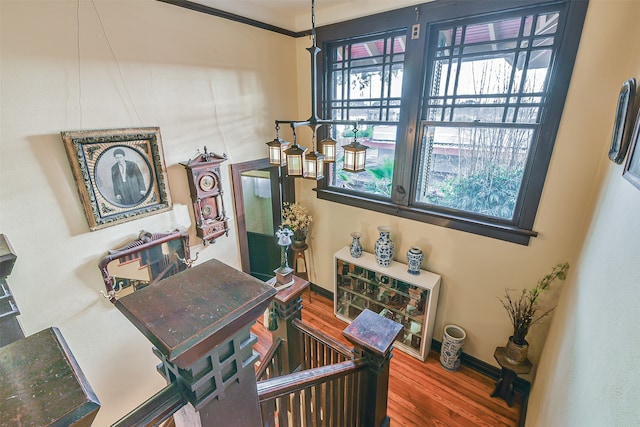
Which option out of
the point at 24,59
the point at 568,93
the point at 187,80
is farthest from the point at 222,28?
the point at 568,93

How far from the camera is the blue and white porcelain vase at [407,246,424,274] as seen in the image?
2598mm

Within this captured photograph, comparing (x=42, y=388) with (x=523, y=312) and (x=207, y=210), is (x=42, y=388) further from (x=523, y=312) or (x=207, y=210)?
(x=523, y=312)

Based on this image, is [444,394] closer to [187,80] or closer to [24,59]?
[187,80]

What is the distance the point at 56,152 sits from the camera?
1.71 metres

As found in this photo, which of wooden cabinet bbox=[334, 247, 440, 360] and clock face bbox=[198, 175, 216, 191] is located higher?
clock face bbox=[198, 175, 216, 191]

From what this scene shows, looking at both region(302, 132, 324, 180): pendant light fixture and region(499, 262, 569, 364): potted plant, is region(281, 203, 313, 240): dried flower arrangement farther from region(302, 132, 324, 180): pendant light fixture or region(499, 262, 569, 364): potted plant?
region(499, 262, 569, 364): potted plant

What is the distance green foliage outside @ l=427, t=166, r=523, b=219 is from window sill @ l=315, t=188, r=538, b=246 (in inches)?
4.5

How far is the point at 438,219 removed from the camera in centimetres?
250

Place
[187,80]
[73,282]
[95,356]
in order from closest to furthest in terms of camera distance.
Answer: [73,282], [95,356], [187,80]


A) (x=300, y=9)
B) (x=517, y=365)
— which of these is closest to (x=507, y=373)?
(x=517, y=365)

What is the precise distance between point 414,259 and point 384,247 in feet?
1.01

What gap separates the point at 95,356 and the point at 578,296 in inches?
124

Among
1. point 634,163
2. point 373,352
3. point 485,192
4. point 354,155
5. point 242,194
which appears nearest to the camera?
point 634,163

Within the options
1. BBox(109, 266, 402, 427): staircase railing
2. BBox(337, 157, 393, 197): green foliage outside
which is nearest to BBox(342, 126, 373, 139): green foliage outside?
BBox(337, 157, 393, 197): green foliage outside
